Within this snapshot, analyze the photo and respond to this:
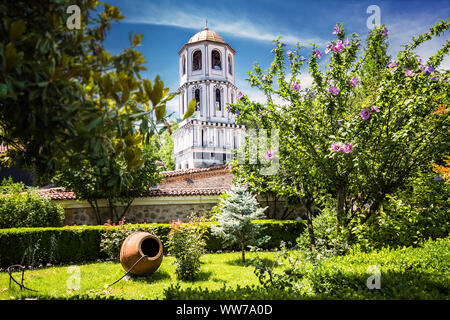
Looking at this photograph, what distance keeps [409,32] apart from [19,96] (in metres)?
7.15

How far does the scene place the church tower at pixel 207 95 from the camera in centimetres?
3038

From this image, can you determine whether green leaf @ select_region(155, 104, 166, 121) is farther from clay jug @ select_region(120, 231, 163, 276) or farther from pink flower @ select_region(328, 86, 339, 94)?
clay jug @ select_region(120, 231, 163, 276)

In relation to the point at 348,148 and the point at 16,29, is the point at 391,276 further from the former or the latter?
the point at 16,29

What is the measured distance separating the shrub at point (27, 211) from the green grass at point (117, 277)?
249 centimetres

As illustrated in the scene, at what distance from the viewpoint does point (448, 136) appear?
5.93 m

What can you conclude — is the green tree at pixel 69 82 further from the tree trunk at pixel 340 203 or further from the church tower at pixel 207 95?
the church tower at pixel 207 95

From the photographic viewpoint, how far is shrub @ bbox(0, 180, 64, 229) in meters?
11.1

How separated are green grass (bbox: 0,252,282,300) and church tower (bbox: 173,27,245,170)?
20.7 meters

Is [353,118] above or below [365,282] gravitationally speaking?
above

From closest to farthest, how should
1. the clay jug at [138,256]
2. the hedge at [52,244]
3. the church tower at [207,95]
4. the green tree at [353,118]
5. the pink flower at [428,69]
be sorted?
the green tree at [353,118]
the pink flower at [428,69]
the clay jug at [138,256]
the hedge at [52,244]
the church tower at [207,95]

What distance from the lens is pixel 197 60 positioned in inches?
1260

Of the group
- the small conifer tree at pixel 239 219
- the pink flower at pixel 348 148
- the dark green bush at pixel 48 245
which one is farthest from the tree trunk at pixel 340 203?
the dark green bush at pixel 48 245

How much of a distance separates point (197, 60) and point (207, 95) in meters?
3.97

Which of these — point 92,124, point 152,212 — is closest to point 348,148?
point 92,124
